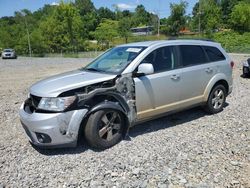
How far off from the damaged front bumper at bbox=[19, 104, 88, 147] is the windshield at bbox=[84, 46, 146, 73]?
42.0 inches

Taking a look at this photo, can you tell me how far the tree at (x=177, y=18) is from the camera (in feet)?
169

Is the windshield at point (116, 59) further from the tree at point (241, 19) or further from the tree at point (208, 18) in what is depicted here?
the tree at point (241, 19)

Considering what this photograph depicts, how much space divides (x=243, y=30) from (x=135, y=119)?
177ft

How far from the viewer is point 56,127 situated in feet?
13.4

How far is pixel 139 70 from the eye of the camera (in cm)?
470

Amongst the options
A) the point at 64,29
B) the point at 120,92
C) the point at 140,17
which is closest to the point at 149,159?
the point at 120,92

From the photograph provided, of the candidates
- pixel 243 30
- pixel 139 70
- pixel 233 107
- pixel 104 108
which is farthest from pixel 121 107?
pixel 243 30

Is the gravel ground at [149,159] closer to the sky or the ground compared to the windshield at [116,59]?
closer to the ground

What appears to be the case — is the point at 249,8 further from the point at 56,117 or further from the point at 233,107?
the point at 56,117

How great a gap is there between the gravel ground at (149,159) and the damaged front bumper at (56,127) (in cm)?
27

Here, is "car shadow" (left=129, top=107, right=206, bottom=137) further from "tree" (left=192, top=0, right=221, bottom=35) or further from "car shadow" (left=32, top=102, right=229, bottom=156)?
"tree" (left=192, top=0, right=221, bottom=35)

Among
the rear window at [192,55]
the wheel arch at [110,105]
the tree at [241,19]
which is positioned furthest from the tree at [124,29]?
the wheel arch at [110,105]

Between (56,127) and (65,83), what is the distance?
2.33 feet

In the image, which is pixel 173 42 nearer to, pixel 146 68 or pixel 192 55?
pixel 192 55
